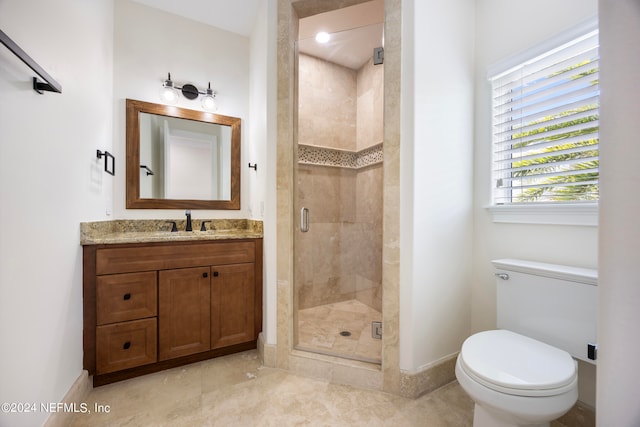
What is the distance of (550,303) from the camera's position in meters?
1.22

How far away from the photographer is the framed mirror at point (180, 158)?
7.02 feet

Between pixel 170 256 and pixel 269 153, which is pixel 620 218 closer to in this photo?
pixel 269 153

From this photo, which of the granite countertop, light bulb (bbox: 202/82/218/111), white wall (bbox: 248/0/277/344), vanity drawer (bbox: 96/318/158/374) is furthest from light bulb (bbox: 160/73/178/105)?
vanity drawer (bbox: 96/318/158/374)

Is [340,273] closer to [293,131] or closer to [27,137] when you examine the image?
[293,131]

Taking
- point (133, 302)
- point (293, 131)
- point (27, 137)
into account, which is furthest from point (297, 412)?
point (27, 137)

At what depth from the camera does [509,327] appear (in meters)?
1.37

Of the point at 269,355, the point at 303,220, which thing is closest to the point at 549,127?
the point at 303,220

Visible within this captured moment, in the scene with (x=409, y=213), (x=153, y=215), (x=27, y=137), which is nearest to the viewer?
(x=27, y=137)

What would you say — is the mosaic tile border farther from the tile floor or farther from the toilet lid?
the tile floor

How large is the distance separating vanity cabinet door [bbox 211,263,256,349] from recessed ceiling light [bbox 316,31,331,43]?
189 centimetres

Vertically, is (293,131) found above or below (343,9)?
below

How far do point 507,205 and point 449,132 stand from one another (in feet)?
1.87

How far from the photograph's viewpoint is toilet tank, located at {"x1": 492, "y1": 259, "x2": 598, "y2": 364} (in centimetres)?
111

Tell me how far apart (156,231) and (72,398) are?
1175mm
